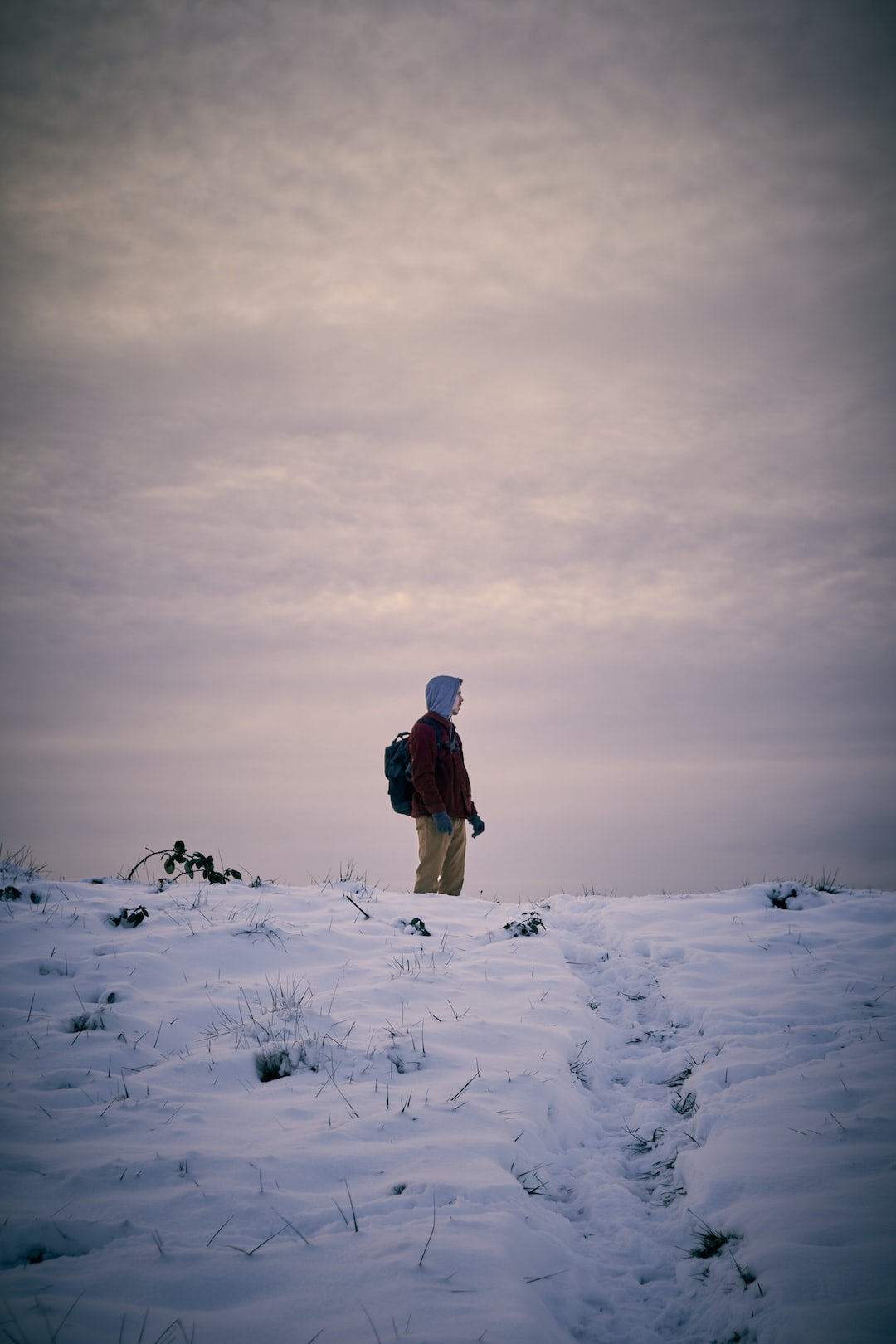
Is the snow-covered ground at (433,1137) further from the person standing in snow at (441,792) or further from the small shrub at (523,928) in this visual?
the person standing in snow at (441,792)

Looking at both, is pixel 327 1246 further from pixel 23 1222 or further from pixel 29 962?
pixel 29 962

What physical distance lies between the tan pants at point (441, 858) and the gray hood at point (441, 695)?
168 cm

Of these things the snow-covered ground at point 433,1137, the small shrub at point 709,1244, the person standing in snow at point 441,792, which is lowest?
the small shrub at point 709,1244

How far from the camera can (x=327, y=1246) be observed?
2867 mm

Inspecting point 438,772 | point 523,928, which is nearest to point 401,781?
point 438,772

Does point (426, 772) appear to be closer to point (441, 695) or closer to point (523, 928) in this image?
point (441, 695)

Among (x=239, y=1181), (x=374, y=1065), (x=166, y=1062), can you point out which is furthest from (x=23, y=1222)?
(x=374, y=1065)

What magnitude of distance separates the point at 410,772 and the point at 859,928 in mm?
5977

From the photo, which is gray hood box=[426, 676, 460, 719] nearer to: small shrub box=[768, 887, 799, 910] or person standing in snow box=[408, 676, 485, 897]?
person standing in snow box=[408, 676, 485, 897]

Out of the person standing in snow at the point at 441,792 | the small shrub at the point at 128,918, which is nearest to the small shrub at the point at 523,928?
the person standing in snow at the point at 441,792

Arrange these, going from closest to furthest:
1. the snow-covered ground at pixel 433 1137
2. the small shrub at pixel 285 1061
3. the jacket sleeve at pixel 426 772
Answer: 1. the snow-covered ground at pixel 433 1137
2. the small shrub at pixel 285 1061
3. the jacket sleeve at pixel 426 772

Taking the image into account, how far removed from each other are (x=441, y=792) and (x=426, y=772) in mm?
514

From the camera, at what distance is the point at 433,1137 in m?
3.68

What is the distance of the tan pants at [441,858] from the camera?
10562 millimetres
